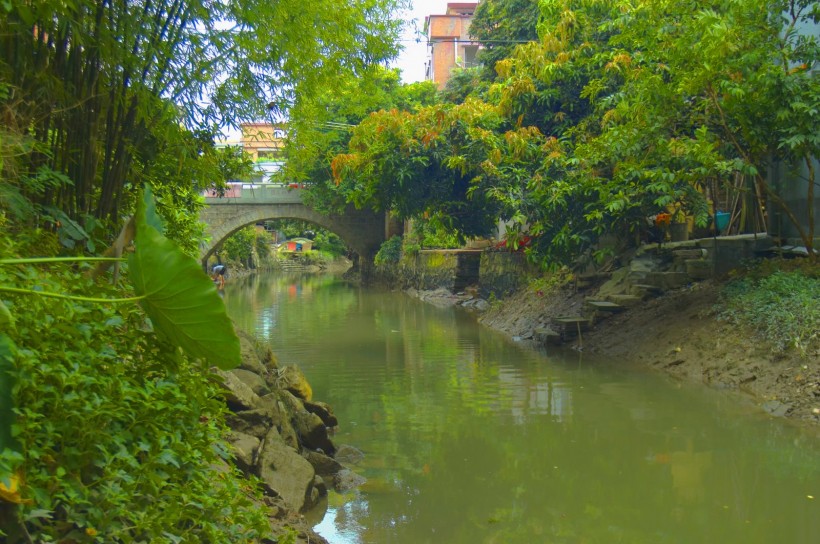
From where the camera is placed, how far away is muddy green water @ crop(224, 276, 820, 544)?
4.34 meters

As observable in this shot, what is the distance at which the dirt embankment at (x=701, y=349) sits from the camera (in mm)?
Answer: 6590

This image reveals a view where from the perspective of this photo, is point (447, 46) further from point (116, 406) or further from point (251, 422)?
point (116, 406)

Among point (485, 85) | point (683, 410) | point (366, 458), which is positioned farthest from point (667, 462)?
point (485, 85)

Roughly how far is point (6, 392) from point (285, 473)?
2.56 meters

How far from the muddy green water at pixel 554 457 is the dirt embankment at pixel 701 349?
9.6 inches

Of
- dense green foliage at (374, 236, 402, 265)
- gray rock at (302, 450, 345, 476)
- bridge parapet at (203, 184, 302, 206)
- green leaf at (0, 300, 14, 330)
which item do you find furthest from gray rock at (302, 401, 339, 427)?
bridge parapet at (203, 184, 302, 206)

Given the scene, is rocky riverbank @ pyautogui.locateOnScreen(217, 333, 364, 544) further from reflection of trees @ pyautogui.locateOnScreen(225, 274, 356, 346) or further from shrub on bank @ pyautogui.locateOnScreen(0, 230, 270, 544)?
reflection of trees @ pyautogui.locateOnScreen(225, 274, 356, 346)

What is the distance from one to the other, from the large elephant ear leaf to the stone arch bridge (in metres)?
23.0

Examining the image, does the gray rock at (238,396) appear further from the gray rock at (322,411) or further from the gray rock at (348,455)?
the gray rock at (322,411)

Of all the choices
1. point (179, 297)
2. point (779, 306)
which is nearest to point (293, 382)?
point (179, 297)

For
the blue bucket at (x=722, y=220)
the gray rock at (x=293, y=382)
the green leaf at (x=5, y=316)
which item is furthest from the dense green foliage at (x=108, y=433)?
the blue bucket at (x=722, y=220)

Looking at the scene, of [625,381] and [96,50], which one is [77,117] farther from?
[625,381]

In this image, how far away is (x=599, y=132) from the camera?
11.4 m

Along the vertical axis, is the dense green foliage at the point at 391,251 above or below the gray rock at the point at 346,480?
above
